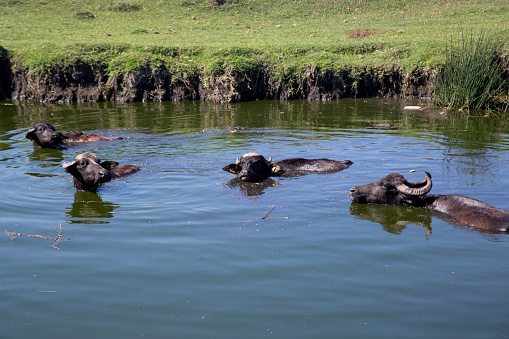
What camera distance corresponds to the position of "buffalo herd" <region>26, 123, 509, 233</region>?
6.90 m

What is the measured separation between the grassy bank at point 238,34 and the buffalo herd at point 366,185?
37.2ft

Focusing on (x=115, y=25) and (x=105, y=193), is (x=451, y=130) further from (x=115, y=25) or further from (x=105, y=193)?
(x=115, y=25)

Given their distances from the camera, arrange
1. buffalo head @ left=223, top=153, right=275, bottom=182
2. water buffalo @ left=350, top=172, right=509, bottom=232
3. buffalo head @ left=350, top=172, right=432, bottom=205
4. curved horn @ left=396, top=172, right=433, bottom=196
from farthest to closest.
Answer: buffalo head @ left=223, top=153, right=275, bottom=182
buffalo head @ left=350, top=172, right=432, bottom=205
curved horn @ left=396, top=172, right=433, bottom=196
water buffalo @ left=350, top=172, right=509, bottom=232

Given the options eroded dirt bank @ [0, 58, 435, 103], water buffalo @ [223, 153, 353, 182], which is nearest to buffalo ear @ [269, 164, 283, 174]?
water buffalo @ [223, 153, 353, 182]

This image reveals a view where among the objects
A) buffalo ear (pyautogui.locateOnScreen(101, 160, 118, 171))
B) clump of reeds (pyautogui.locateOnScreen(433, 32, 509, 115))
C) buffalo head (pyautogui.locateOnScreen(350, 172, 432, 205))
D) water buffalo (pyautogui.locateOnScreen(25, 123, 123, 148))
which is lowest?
buffalo head (pyautogui.locateOnScreen(350, 172, 432, 205))

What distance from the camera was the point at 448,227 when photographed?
6934 millimetres

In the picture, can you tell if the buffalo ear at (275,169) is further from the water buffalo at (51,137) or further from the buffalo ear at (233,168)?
the water buffalo at (51,137)

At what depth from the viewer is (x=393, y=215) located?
7.65 m

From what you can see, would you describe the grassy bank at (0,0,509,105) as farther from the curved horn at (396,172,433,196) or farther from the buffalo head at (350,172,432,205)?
the curved horn at (396,172,433,196)

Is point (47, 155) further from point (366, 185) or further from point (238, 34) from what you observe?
point (238, 34)

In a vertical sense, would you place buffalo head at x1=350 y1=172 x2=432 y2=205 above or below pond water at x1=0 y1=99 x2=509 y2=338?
above

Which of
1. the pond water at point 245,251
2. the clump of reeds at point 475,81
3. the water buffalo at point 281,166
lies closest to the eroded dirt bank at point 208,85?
the clump of reeds at point 475,81

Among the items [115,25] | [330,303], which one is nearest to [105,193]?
[330,303]

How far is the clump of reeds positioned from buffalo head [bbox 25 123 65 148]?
12330 mm
